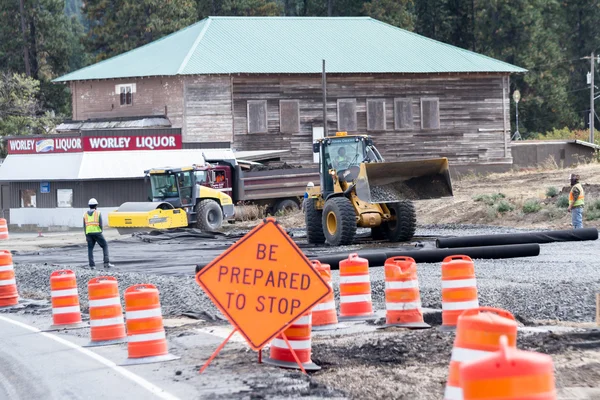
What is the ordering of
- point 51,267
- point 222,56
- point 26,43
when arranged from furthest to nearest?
point 26,43 < point 222,56 < point 51,267

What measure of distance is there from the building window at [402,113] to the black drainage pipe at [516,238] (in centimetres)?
3002

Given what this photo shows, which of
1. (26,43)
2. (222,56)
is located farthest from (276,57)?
(26,43)

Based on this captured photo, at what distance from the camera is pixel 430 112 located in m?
54.1

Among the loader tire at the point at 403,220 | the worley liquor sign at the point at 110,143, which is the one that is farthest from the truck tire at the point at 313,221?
the worley liquor sign at the point at 110,143

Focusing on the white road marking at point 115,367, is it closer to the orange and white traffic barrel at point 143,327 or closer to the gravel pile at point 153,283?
the orange and white traffic barrel at point 143,327

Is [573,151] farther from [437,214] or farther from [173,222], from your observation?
[173,222]

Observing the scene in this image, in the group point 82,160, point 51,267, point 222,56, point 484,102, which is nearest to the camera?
point 51,267

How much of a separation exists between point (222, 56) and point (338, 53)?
6.46 meters

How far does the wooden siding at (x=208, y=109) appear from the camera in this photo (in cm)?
4972

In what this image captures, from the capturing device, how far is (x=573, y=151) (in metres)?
58.2

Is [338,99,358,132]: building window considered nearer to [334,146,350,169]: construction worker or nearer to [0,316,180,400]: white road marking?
[334,146,350,169]: construction worker

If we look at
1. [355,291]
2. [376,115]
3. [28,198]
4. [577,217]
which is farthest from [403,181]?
[376,115]

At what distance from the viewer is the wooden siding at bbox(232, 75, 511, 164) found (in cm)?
5100

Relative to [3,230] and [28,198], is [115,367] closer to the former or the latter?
[3,230]
